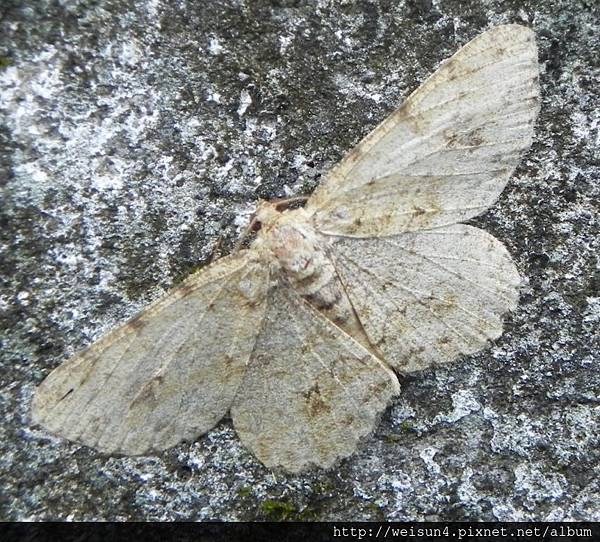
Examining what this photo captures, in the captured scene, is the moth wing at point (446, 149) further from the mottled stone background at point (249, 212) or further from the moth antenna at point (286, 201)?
the mottled stone background at point (249, 212)

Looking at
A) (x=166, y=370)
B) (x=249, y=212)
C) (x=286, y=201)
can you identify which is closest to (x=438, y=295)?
(x=286, y=201)

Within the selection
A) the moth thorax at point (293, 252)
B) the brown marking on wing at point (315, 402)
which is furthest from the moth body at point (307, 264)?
the brown marking on wing at point (315, 402)

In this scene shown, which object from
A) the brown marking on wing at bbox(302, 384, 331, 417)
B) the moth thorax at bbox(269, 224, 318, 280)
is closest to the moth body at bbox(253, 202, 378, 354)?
the moth thorax at bbox(269, 224, 318, 280)

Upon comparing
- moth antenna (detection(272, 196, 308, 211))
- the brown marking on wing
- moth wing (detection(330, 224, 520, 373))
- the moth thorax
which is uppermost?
moth antenna (detection(272, 196, 308, 211))

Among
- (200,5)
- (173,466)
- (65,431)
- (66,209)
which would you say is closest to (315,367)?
(173,466)

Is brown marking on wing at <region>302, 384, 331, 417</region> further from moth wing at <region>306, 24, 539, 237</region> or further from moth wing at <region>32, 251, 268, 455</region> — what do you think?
moth wing at <region>306, 24, 539, 237</region>

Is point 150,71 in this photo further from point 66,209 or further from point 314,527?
point 314,527
